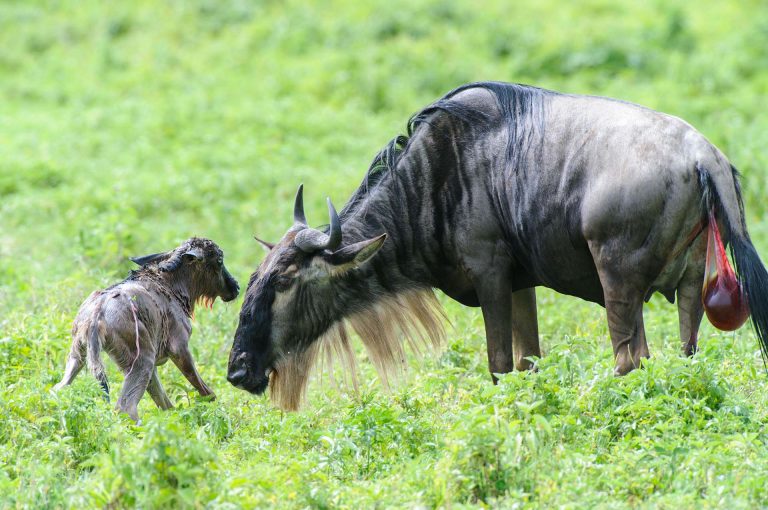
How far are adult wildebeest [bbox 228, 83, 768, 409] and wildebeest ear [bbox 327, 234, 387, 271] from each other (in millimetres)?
11

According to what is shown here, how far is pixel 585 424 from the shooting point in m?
5.57

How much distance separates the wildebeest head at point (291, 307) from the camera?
6.48 meters

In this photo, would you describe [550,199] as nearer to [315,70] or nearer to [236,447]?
[236,447]

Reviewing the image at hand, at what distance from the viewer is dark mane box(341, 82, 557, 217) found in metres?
6.39

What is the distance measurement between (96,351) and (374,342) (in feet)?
5.34

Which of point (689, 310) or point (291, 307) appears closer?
point (689, 310)

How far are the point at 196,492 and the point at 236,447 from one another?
1.11 meters

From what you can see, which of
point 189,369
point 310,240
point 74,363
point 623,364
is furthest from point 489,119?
point 74,363

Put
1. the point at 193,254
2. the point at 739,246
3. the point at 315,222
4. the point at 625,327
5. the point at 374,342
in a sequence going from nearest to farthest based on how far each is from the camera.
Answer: the point at 739,246 < the point at 625,327 < the point at 193,254 < the point at 374,342 < the point at 315,222

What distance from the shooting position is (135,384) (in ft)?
20.0

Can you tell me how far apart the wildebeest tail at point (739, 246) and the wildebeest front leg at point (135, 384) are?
285 centimetres

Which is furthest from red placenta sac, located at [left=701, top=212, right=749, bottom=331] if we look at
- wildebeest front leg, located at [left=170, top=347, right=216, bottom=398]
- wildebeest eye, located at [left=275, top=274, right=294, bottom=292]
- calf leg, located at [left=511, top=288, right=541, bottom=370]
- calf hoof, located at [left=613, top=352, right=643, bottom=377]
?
wildebeest front leg, located at [left=170, top=347, right=216, bottom=398]

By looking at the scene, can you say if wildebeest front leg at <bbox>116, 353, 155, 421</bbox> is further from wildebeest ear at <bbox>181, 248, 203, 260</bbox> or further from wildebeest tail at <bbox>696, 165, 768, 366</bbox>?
wildebeest tail at <bbox>696, 165, 768, 366</bbox>

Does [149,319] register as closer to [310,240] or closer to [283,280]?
[283,280]
